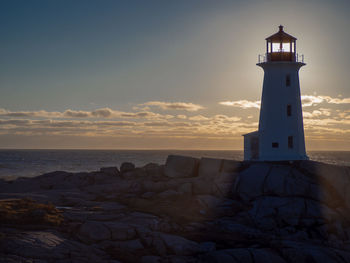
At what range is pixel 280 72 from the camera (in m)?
30.8

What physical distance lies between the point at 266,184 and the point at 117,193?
999 centimetres

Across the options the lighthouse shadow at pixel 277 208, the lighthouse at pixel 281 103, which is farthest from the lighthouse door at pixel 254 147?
the lighthouse shadow at pixel 277 208

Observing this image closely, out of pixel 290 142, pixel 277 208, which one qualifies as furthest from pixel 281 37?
pixel 277 208

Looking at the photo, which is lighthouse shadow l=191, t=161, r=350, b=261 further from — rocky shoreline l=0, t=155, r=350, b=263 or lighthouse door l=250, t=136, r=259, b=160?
lighthouse door l=250, t=136, r=259, b=160

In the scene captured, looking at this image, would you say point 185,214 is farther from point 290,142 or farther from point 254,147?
point 254,147

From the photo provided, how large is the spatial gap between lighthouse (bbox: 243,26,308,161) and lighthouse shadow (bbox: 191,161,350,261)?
3154mm

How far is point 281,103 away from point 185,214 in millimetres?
14680

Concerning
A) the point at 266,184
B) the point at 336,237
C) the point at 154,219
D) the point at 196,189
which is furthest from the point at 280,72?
the point at 154,219

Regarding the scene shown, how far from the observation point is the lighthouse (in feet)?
100

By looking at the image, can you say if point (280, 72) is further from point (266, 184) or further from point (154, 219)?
point (154, 219)

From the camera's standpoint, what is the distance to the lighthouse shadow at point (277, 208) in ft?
56.4

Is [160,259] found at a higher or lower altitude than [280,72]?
lower

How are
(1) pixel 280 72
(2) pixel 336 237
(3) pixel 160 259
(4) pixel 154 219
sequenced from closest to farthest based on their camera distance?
(3) pixel 160 259 → (4) pixel 154 219 → (2) pixel 336 237 → (1) pixel 280 72

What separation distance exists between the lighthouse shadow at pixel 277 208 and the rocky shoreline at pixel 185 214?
6 centimetres
